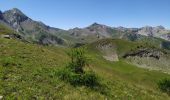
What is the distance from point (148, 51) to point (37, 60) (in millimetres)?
172153

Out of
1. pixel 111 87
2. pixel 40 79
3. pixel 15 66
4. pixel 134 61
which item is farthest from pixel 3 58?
pixel 134 61

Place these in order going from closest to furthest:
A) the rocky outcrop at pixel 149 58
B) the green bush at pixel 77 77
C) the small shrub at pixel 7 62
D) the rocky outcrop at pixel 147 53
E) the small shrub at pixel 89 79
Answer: the green bush at pixel 77 77 → the small shrub at pixel 89 79 → the small shrub at pixel 7 62 → the rocky outcrop at pixel 149 58 → the rocky outcrop at pixel 147 53

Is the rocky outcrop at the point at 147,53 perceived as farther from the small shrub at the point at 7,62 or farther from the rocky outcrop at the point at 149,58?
the small shrub at the point at 7,62

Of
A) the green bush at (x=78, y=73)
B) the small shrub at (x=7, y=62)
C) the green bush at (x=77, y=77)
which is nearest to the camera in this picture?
the green bush at (x=77, y=77)

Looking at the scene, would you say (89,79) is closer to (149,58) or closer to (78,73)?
(78,73)

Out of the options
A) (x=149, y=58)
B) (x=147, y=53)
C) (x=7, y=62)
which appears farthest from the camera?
(x=147, y=53)

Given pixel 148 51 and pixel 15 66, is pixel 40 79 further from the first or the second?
pixel 148 51

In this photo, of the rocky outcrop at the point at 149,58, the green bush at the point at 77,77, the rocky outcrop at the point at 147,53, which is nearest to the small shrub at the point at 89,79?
the green bush at the point at 77,77

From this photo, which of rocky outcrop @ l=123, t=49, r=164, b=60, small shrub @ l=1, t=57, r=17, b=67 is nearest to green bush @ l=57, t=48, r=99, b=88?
small shrub @ l=1, t=57, r=17, b=67

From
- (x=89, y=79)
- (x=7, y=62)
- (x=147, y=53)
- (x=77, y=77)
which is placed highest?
(x=7, y=62)

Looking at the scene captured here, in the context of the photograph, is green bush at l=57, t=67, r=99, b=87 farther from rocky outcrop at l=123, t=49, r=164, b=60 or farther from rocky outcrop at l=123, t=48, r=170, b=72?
rocky outcrop at l=123, t=49, r=164, b=60

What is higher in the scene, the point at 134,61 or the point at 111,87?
the point at 111,87

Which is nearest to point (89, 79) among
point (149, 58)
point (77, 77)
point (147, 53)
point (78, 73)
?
point (78, 73)

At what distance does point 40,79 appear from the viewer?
899 inches
